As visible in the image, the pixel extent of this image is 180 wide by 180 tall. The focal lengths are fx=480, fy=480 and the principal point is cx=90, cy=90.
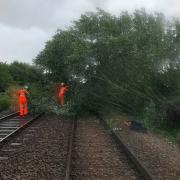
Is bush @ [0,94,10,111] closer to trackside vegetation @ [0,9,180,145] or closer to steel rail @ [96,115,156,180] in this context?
trackside vegetation @ [0,9,180,145]

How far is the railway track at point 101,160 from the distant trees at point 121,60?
5187 millimetres

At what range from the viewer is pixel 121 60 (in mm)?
23953

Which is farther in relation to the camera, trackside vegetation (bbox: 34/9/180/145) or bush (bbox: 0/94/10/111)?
bush (bbox: 0/94/10/111)

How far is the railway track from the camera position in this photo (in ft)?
32.5

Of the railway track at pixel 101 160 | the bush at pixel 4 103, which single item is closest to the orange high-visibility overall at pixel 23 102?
the bush at pixel 4 103

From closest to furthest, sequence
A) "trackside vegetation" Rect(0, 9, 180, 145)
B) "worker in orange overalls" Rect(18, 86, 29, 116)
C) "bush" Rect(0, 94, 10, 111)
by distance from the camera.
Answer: "trackside vegetation" Rect(0, 9, 180, 145) → "worker in orange overalls" Rect(18, 86, 29, 116) → "bush" Rect(0, 94, 10, 111)

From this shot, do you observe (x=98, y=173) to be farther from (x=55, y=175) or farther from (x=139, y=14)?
(x=139, y=14)

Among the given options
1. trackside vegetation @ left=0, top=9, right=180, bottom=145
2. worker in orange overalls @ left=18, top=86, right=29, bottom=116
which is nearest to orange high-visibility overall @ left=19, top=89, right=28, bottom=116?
worker in orange overalls @ left=18, top=86, right=29, bottom=116

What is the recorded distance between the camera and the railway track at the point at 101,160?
991 cm

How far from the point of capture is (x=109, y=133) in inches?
695

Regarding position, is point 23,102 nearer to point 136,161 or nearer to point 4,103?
point 4,103

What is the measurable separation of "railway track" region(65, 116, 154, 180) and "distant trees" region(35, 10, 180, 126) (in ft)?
17.0

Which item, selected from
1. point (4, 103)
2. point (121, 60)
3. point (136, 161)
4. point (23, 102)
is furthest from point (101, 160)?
point (4, 103)

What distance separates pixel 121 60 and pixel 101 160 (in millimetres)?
12746
